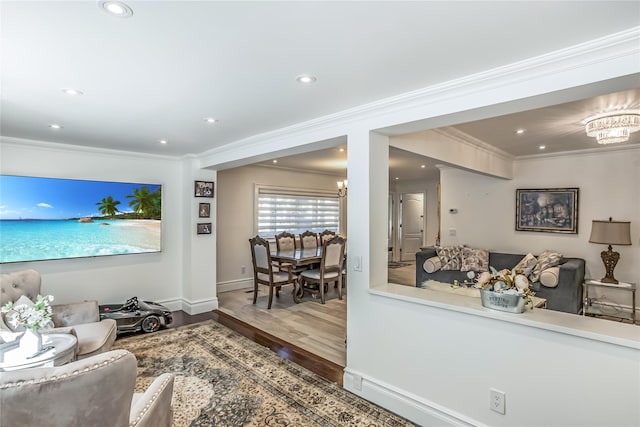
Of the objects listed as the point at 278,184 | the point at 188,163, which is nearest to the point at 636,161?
the point at 278,184

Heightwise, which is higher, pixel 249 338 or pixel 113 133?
pixel 113 133

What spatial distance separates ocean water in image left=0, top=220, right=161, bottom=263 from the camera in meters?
3.69

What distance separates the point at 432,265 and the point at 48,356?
4735 mm

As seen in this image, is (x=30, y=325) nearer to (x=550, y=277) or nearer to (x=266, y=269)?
(x=266, y=269)

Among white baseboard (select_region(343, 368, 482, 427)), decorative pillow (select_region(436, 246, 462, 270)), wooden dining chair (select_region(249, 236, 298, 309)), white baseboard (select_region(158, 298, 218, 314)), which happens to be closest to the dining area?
wooden dining chair (select_region(249, 236, 298, 309))

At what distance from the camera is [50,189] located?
3914mm

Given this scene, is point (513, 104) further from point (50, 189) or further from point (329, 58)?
point (50, 189)

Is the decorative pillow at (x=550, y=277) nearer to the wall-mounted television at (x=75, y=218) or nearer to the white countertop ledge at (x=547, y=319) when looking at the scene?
the white countertop ledge at (x=547, y=319)

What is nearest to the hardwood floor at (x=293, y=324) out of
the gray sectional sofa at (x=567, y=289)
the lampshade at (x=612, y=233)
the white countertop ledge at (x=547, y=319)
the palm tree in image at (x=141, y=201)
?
the white countertop ledge at (x=547, y=319)

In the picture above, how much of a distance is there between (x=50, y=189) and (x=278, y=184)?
12.4ft

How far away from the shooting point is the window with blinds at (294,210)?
665 cm

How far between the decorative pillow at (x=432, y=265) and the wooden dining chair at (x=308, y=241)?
7.49 ft

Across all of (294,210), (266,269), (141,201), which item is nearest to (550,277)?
(266,269)

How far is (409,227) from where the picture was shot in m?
10.1
